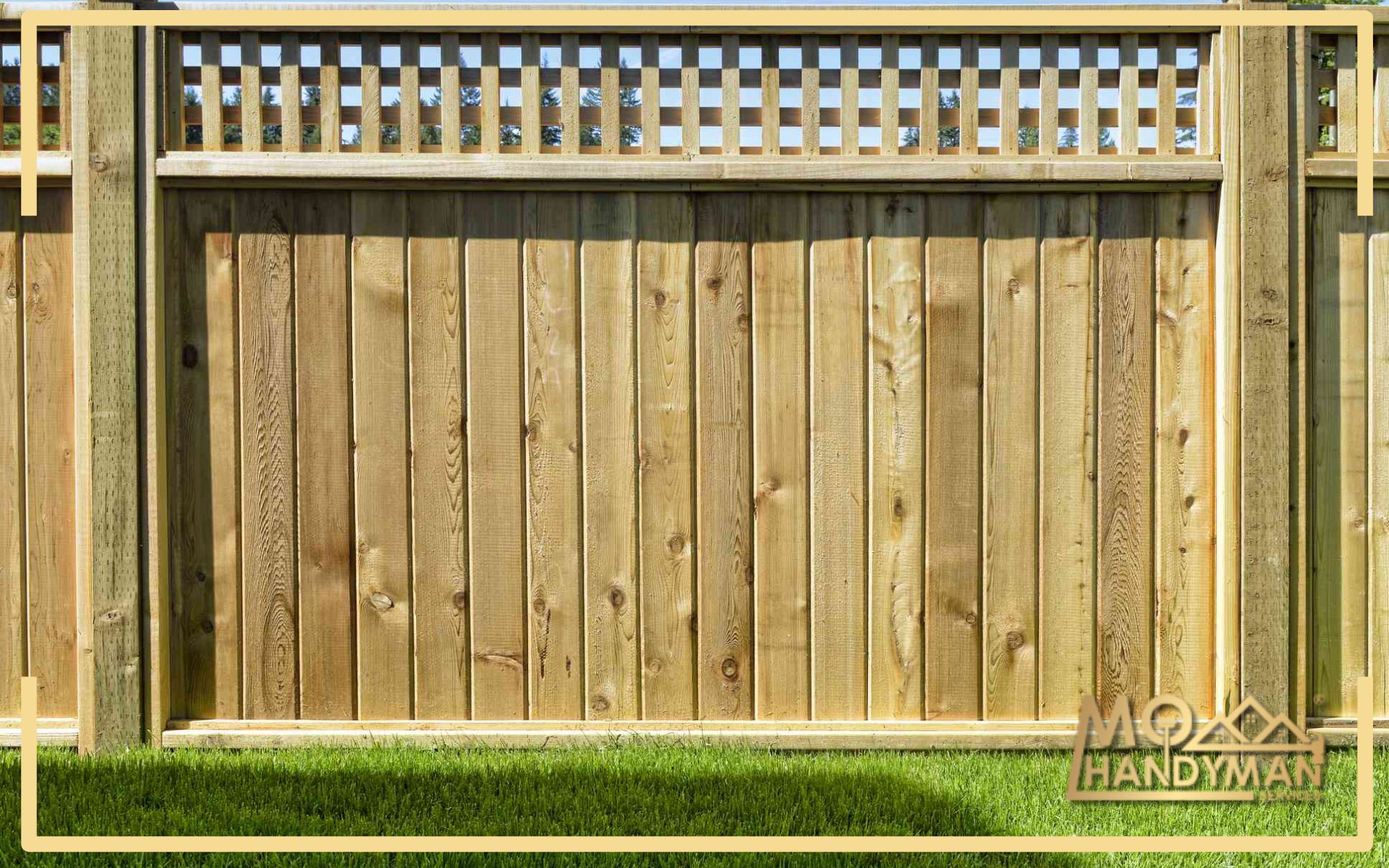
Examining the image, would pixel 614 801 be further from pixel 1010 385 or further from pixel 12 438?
pixel 12 438

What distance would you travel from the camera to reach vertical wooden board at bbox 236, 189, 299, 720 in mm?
2861

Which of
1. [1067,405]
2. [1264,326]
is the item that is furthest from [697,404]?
[1264,326]

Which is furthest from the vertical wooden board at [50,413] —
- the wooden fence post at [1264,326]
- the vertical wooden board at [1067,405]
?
the wooden fence post at [1264,326]

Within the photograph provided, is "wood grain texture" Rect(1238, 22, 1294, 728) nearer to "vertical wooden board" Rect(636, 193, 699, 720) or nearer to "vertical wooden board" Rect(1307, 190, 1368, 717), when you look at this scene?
"vertical wooden board" Rect(1307, 190, 1368, 717)

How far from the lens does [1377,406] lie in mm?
2938

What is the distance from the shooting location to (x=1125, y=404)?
2881mm

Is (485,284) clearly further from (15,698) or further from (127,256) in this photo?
(15,698)

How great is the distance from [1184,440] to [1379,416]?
61 cm

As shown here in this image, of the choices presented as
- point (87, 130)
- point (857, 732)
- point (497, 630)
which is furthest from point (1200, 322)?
point (87, 130)

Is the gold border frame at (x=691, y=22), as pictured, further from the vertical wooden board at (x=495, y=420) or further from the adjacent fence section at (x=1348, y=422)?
the vertical wooden board at (x=495, y=420)

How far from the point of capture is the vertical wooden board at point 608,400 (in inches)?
112

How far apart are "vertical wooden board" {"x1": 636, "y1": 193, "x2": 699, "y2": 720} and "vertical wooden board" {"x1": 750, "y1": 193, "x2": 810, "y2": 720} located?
0.65ft

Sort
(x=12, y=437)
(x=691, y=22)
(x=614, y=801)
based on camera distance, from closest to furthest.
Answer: (x=614, y=801), (x=691, y=22), (x=12, y=437)

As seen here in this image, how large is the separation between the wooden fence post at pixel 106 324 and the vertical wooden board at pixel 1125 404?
2.80m
